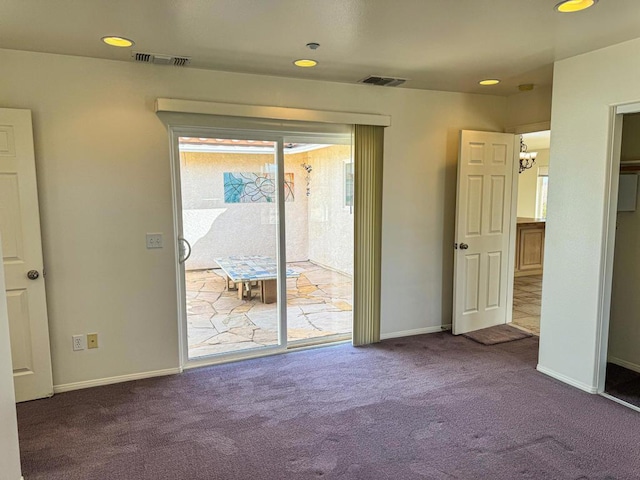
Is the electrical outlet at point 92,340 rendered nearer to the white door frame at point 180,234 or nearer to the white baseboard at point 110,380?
the white baseboard at point 110,380

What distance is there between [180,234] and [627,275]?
365 centimetres

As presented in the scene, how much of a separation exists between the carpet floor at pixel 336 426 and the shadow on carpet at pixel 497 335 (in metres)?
Answer: 0.50

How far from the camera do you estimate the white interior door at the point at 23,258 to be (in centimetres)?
289

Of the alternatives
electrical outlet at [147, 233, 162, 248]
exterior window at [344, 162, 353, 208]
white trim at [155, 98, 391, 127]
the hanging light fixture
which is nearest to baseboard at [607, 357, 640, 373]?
exterior window at [344, 162, 353, 208]

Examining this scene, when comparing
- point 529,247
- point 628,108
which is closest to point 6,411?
point 628,108

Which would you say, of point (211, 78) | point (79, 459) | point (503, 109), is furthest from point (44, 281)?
point (503, 109)

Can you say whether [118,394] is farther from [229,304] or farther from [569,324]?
[569,324]

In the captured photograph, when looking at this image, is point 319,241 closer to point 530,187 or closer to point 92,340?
point 92,340

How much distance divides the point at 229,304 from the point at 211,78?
6.13ft

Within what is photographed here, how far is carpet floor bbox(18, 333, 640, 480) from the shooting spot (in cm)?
236

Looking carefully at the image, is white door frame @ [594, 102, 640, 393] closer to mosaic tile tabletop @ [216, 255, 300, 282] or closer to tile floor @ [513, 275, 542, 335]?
tile floor @ [513, 275, 542, 335]

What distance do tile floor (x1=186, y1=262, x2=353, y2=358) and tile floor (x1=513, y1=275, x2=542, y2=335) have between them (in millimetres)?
2007

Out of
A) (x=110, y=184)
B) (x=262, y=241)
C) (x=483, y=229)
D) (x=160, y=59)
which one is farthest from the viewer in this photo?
(x=483, y=229)

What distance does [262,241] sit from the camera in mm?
3896
